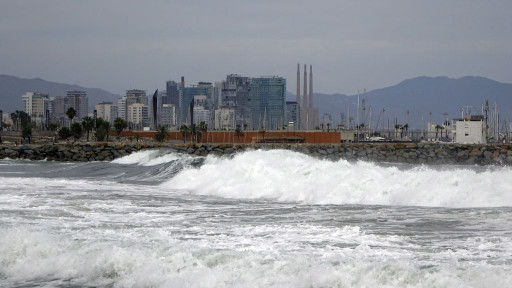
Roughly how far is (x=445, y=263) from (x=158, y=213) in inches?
416

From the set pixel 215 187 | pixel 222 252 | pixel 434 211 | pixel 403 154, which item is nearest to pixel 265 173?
pixel 215 187

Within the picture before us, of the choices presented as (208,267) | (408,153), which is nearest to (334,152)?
(408,153)

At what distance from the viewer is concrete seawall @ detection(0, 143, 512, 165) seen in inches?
2918

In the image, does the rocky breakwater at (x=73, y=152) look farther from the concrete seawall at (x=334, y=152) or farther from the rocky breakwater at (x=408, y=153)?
the rocky breakwater at (x=408, y=153)

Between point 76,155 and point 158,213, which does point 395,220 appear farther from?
point 76,155

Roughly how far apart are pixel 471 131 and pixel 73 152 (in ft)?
179

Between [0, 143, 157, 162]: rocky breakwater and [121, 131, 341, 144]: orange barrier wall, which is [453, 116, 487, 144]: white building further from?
[0, 143, 157, 162]: rocky breakwater

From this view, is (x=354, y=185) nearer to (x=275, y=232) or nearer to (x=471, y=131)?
(x=275, y=232)

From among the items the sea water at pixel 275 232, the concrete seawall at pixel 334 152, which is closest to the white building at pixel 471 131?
the concrete seawall at pixel 334 152

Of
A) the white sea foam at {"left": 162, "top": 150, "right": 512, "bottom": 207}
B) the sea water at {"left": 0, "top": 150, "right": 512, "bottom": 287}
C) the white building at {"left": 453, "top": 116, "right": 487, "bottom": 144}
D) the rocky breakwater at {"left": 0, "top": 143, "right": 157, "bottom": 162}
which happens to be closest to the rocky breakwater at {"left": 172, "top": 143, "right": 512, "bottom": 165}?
the rocky breakwater at {"left": 0, "top": 143, "right": 157, "bottom": 162}

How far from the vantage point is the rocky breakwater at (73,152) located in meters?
73.2

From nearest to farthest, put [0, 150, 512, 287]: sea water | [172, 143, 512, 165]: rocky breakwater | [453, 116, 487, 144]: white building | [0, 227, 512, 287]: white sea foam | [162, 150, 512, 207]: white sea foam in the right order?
[0, 227, 512, 287]: white sea foam, [0, 150, 512, 287]: sea water, [162, 150, 512, 207]: white sea foam, [172, 143, 512, 165]: rocky breakwater, [453, 116, 487, 144]: white building

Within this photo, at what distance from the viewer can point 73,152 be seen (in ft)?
245

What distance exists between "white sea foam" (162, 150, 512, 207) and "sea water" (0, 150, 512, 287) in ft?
0.19
